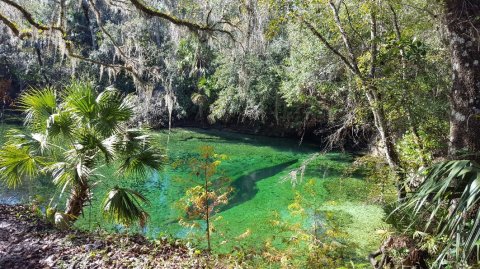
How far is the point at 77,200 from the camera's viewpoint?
17.1 ft

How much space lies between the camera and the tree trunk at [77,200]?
16.8 feet

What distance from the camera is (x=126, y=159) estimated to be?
5160 millimetres

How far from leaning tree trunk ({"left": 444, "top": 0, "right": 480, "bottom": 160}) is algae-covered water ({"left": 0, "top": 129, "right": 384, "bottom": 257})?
2.13 metres

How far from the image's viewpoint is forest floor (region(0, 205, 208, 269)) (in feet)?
13.1

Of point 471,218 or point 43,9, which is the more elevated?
point 43,9

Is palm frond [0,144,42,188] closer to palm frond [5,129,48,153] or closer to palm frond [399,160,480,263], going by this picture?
palm frond [5,129,48,153]

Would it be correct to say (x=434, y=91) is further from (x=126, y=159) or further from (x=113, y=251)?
(x=113, y=251)

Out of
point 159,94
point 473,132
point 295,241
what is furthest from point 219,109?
point 473,132

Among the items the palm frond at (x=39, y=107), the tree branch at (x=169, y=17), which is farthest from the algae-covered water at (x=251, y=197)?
the tree branch at (x=169, y=17)

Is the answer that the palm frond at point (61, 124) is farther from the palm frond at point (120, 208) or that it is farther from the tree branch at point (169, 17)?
the tree branch at point (169, 17)

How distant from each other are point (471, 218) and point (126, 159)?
4.15 m

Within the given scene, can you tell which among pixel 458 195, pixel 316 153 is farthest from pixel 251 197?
pixel 458 195

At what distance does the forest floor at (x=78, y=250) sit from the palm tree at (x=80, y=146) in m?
0.31

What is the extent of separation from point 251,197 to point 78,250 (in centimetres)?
586
